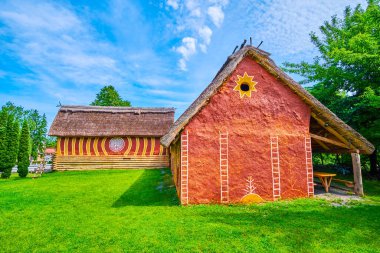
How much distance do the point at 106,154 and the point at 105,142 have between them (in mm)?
1033

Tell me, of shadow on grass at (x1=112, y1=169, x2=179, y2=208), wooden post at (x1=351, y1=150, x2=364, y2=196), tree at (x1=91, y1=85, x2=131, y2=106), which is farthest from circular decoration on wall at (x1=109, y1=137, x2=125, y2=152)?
tree at (x1=91, y1=85, x2=131, y2=106)

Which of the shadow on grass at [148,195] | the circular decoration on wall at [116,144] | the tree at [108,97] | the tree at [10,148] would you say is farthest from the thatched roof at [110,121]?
the tree at [108,97]

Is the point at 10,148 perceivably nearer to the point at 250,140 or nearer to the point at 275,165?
the point at 250,140

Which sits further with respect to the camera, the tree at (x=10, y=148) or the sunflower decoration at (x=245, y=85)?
the tree at (x=10, y=148)

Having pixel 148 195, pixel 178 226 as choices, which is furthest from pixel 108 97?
pixel 178 226

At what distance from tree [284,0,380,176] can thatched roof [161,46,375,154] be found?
2471mm

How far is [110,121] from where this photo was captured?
19.9m

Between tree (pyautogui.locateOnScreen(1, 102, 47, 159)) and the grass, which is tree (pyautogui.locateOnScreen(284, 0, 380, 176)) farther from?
tree (pyautogui.locateOnScreen(1, 102, 47, 159))

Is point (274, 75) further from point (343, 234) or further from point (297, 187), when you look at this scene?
point (343, 234)

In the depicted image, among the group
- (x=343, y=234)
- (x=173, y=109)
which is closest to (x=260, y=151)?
(x=343, y=234)

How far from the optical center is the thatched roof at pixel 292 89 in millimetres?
8141

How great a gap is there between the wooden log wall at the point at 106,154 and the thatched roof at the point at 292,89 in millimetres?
11226

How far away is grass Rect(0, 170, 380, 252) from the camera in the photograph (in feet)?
16.1

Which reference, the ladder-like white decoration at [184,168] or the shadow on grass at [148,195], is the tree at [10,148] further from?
the ladder-like white decoration at [184,168]
